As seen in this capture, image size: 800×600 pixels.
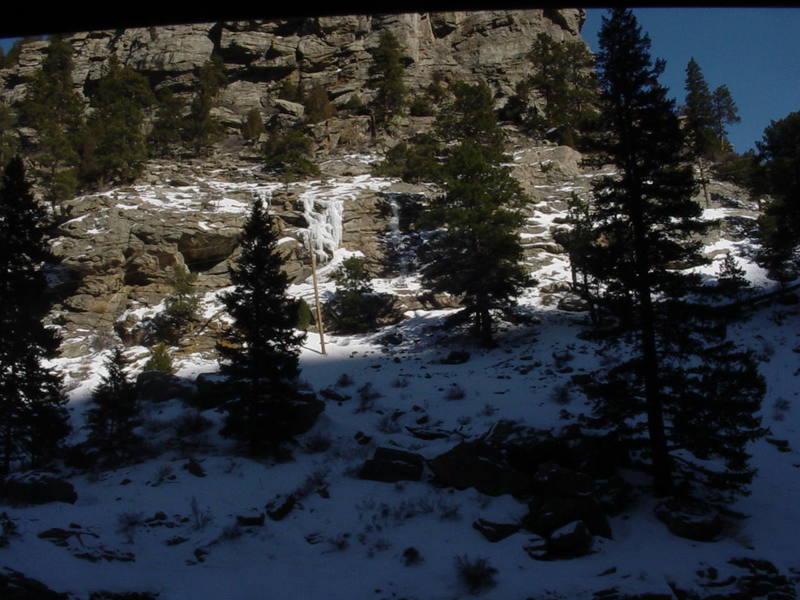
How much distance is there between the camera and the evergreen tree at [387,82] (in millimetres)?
56656

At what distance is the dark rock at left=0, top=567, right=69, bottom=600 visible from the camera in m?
6.43

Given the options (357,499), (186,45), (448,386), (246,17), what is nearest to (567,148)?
(448,386)

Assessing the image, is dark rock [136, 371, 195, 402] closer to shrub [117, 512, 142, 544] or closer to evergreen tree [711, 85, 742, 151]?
shrub [117, 512, 142, 544]

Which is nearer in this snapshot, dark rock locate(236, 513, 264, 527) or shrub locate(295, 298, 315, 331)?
dark rock locate(236, 513, 264, 527)

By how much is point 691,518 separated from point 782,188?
2153cm

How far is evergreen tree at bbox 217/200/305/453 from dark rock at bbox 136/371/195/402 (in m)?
5.05

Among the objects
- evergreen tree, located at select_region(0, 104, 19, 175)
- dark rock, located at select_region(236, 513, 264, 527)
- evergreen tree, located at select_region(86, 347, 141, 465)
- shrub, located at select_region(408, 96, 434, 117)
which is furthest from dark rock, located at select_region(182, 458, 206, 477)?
shrub, located at select_region(408, 96, 434, 117)

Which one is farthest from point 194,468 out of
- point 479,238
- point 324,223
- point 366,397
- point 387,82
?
point 387,82

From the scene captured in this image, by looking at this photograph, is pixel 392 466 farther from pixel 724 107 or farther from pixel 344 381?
pixel 724 107

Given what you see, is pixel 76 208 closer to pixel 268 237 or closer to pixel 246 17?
pixel 268 237

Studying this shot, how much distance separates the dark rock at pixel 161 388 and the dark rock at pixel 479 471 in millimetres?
11283

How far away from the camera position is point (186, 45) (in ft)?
241

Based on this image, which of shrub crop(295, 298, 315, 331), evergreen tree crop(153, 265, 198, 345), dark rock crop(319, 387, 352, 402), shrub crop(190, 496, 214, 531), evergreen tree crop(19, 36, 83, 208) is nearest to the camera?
shrub crop(190, 496, 214, 531)

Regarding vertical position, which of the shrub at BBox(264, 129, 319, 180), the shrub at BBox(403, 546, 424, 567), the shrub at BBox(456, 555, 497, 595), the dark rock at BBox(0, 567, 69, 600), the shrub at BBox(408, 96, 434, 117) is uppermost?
the shrub at BBox(408, 96, 434, 117)
